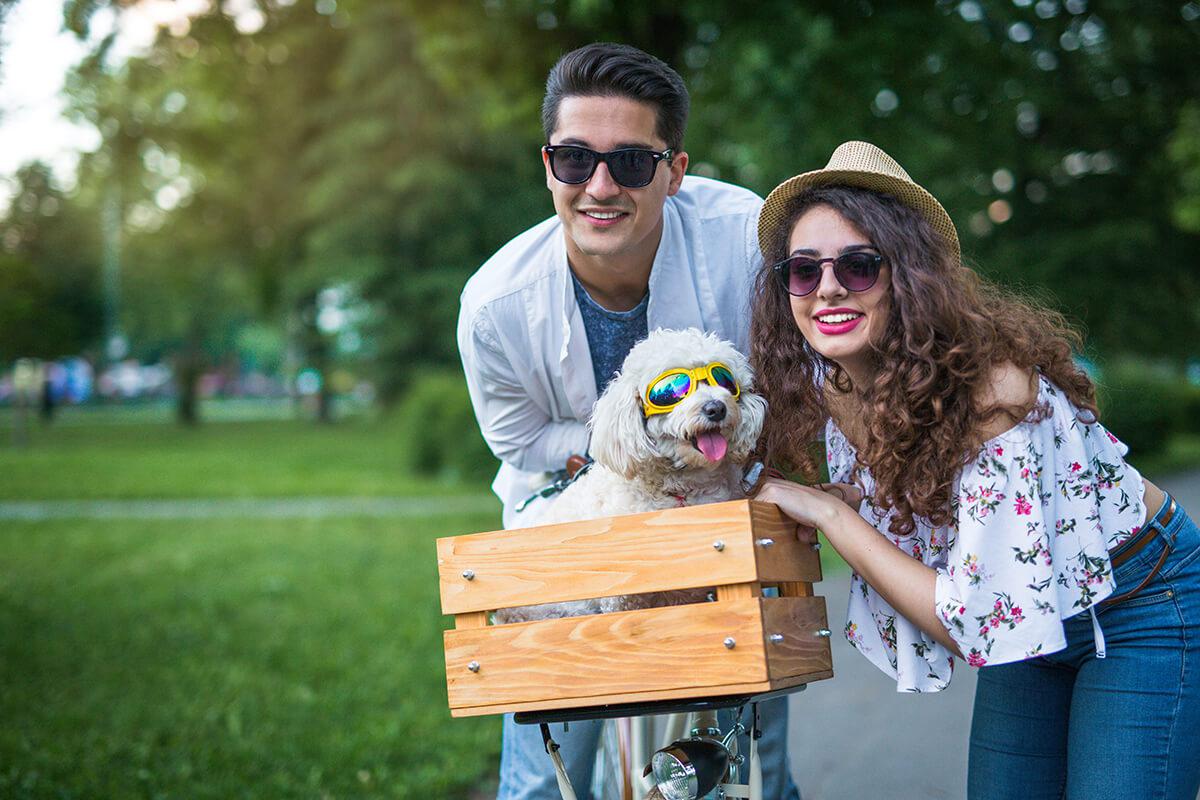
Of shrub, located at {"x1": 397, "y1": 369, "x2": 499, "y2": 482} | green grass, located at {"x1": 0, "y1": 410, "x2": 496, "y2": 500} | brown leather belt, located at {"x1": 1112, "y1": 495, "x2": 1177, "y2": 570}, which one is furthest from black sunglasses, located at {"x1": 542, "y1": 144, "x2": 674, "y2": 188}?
green grass, located at {"x1": 0, "y1": 410, "x2": 496, "y2": 500}

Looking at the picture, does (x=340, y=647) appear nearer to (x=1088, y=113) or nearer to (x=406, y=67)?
(x=1088, y=113)

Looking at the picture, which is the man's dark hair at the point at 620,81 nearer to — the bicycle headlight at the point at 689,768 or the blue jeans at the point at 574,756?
the bicycle headlight at the point at 689,768

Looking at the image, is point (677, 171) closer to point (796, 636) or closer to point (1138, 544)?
point (796, 636)

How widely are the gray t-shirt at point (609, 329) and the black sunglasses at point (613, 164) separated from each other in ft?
1.51

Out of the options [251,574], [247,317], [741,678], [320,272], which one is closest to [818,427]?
[741,678]

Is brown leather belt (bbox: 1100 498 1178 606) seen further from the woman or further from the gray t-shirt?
the gray t-shirt

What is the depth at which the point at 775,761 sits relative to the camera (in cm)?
355

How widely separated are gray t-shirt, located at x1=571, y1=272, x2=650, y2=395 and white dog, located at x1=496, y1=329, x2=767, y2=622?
1.45 ft

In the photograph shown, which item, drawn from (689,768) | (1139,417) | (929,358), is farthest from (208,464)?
(929,358)

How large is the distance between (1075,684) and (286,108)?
90.1 feet

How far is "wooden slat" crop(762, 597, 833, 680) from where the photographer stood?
2.35 metres

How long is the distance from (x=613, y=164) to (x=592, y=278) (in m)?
0.46

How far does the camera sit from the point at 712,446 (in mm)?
2744

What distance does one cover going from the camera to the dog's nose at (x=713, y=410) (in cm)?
273
